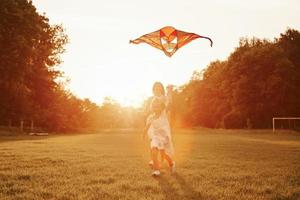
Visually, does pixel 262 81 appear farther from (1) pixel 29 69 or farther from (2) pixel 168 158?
(2) pixel 168 158

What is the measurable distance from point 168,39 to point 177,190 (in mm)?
6087

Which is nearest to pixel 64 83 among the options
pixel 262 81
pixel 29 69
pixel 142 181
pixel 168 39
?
pixel 29 69

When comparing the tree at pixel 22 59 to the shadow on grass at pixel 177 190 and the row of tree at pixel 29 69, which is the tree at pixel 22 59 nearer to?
the row of tree at pixel 29 69

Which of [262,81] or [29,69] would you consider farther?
[262,81]

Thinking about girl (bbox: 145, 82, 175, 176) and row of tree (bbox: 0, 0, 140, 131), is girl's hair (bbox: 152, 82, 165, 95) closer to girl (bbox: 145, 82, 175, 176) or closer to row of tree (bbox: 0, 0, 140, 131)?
girl (bbox: 145, 82, 175, 176)

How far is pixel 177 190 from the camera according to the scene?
8156 mm

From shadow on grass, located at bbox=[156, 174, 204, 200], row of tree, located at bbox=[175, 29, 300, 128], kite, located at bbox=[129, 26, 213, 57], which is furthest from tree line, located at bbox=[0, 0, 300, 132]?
shadow on grass, located at bbox=[156, 174, 204, 200]

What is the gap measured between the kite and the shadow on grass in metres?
4.81

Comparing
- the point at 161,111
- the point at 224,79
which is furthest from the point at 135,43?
the point at 224,79

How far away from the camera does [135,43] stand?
12.1 metres

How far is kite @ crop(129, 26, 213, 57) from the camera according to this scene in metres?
12.5

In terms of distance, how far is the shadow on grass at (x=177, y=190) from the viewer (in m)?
7.43

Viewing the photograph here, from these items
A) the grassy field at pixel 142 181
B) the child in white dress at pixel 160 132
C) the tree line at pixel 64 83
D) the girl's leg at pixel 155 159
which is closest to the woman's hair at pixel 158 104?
the child in white dress at pixel 160 132

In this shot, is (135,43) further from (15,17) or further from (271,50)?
(271,50)
